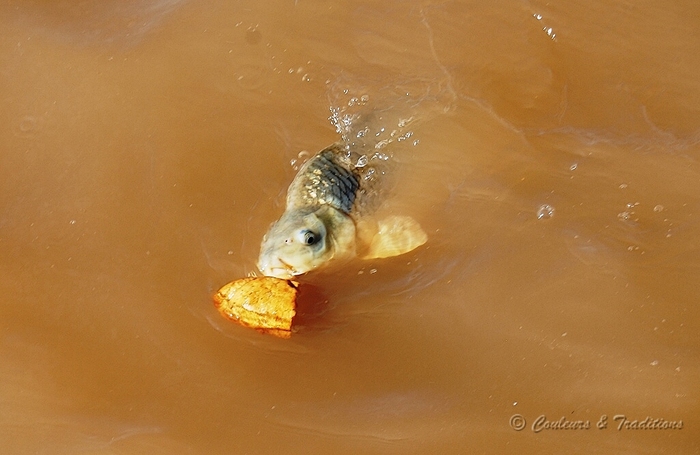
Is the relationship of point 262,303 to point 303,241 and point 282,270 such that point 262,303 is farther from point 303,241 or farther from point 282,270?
point 303,241

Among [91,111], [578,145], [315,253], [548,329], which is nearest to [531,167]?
[578,145]

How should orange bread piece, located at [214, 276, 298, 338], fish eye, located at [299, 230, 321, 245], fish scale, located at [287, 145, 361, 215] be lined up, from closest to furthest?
1. orange bread piece, located at [214, 276, 298, 338]
2. fish eye, located at [299, 230, 321, 245]
3. fish scale, located at [287, 145, 361, 215]

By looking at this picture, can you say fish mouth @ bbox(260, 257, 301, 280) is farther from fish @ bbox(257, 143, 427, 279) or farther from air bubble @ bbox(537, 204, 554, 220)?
air bubble @ bbox(537, 204, 554, 220)

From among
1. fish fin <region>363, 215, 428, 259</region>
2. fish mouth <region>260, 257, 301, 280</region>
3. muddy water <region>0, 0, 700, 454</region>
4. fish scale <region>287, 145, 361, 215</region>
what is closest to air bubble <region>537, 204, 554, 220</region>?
muddy water <region>0, 0, 700, 454</region>

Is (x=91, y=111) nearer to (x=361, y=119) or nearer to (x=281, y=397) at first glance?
(x=361, y=119)

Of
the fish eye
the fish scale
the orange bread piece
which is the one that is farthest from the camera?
the fish scale

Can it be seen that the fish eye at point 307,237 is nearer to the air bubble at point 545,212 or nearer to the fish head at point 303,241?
the fish head at point 303,241

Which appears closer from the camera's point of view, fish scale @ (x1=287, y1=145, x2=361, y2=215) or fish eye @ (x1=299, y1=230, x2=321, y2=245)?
fish eye @ (x1=299, y1=230, x2=321, y2=245)
